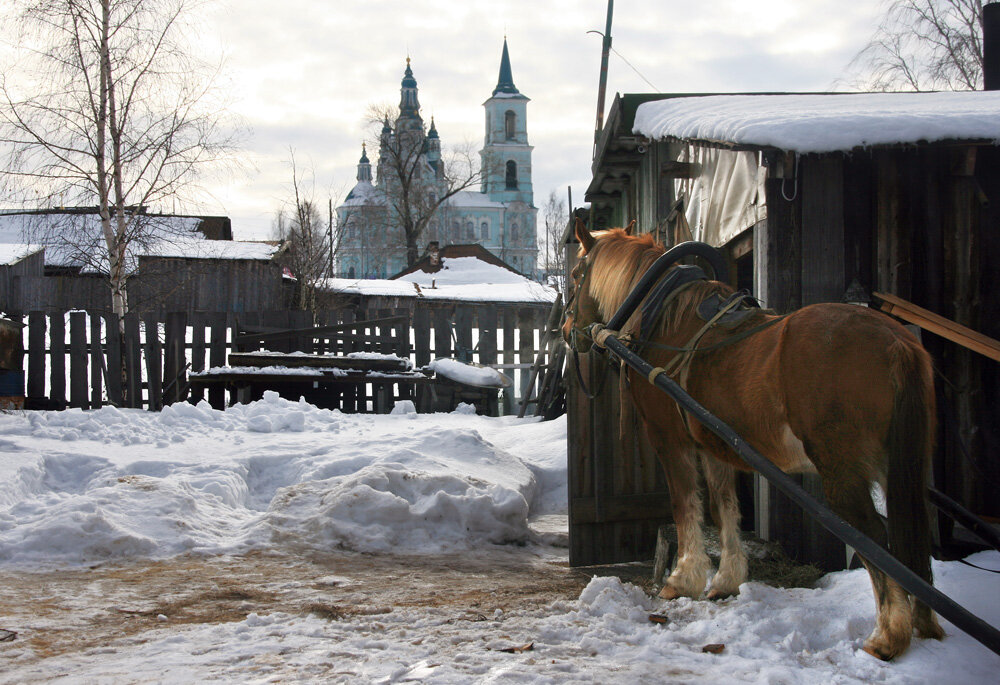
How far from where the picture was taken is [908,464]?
9.32 feet

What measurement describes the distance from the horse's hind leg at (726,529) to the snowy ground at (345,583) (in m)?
0.19

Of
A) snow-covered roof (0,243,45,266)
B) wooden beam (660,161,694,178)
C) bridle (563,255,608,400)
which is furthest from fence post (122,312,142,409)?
snow-covered roof (0,243,45,266)

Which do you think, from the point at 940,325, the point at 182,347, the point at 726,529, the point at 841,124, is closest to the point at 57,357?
the point at 182,347

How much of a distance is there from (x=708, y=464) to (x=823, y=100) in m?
3.04

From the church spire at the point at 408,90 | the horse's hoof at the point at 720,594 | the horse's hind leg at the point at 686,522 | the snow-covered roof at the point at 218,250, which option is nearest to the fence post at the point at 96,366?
the horse's hind leg at the point at 686,522

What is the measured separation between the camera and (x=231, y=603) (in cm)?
412

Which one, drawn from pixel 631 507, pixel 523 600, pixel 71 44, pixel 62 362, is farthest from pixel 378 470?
pixel 71 44

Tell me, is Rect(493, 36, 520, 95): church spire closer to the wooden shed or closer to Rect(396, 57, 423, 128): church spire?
Rect(396, 57, 423, 128): church spire

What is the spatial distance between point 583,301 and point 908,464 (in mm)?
2262

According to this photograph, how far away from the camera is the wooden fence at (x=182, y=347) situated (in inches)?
514

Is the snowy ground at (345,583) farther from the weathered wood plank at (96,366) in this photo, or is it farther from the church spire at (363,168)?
the church spire at (363,168)

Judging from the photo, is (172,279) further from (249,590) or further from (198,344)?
(249,590)

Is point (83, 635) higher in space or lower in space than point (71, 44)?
lower

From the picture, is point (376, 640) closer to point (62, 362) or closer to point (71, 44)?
point (62, 362)
